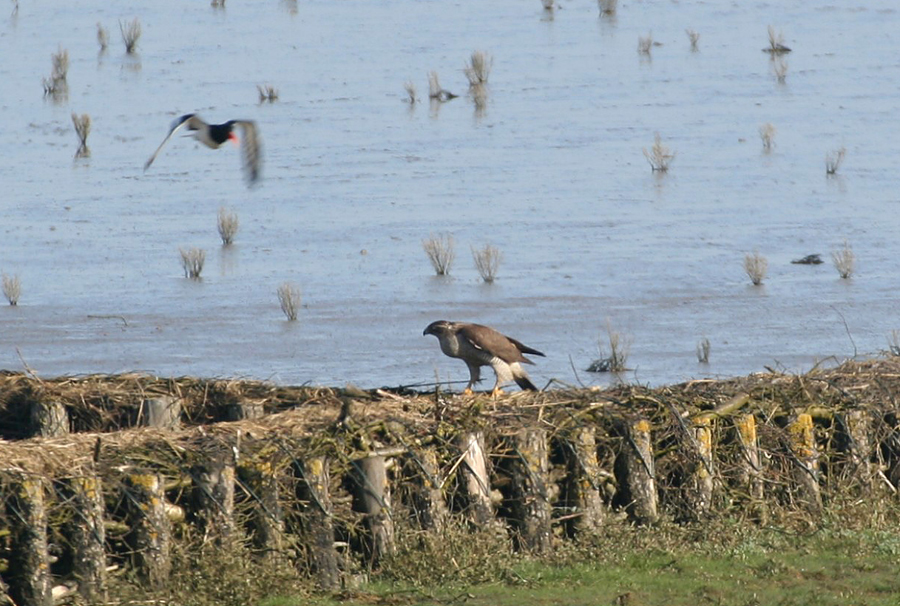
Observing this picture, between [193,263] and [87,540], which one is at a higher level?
[193,263]

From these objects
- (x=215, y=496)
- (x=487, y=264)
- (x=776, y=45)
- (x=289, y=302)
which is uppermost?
(x=776, y=45)

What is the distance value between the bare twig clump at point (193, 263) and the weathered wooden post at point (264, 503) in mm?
14436

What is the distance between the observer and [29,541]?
989 cm

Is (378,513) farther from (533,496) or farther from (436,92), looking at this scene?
(436,92)

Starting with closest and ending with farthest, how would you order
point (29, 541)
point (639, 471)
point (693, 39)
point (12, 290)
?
point (29, 541)
point (639, 471)
point (12, 290)
point (693, 39)

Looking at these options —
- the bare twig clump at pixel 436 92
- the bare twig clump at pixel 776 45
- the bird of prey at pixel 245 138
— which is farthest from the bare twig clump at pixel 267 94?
the bird of prey at pixel 245 138

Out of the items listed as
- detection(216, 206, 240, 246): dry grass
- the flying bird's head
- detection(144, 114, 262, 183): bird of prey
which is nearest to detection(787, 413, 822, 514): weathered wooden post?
Result: the flying bird's head

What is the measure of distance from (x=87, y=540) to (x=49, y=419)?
3588 mm

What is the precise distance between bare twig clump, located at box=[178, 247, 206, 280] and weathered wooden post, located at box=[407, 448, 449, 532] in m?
14.0

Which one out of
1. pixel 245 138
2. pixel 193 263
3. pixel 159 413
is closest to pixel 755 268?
pixel 193 263

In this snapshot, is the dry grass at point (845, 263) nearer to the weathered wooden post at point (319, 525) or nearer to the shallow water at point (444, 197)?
the shallow water at point (444, 197)

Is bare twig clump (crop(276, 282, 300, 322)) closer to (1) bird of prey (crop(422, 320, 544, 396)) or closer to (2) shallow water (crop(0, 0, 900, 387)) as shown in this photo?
(2) shallow water (crop(0, 0, 900, 387))

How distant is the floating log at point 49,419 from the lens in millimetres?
13492

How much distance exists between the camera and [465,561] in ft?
36.4
